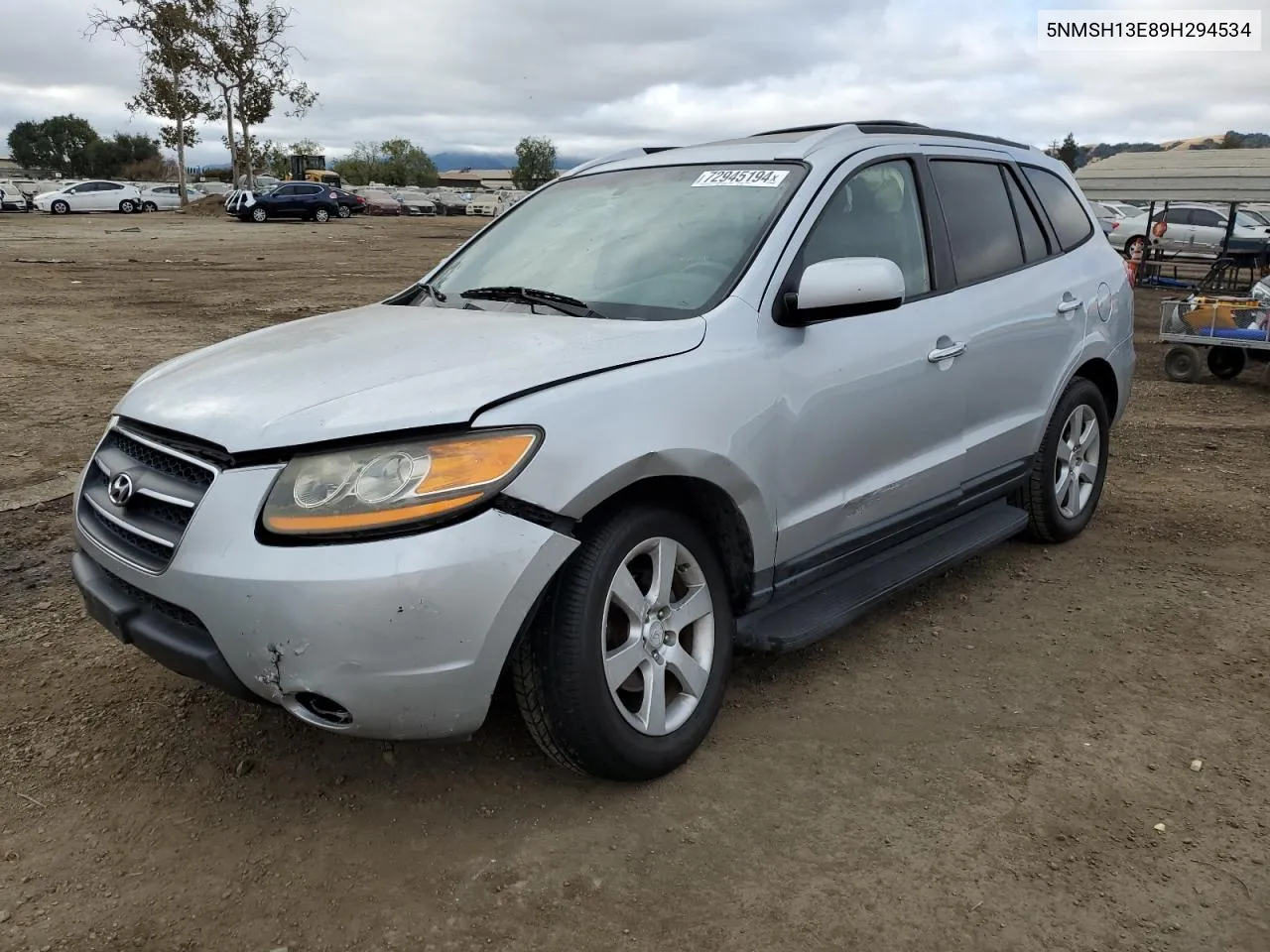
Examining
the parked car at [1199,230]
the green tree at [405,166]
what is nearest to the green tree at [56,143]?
the green tree at [405,166]

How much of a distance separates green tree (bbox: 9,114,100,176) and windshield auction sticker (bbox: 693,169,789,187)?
341 ft

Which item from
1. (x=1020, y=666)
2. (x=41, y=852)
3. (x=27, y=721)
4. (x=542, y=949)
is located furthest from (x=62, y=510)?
(x=1020, y=666)

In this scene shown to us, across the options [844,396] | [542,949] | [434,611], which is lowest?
[542,949]

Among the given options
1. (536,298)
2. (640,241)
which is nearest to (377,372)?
(536,298)

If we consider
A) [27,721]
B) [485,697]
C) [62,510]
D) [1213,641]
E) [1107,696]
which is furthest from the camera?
[62,510]

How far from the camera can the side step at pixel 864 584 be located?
10.3 feet

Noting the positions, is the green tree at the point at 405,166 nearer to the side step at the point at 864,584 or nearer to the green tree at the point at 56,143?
the green tree at the point at 56,143

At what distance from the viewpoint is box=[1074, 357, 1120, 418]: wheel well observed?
15.7ft

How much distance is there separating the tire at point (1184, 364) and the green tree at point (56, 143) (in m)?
101

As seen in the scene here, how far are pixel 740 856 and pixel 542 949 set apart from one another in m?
0.56

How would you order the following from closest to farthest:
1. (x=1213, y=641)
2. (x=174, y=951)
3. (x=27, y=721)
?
(x=174, y=951) → (x=27, y=721) → (x=1213, y=641)

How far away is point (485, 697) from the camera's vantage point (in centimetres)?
247

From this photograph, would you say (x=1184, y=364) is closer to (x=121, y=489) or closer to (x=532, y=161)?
(x=121, y=489)

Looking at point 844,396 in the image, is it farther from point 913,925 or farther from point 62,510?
point 62,510
